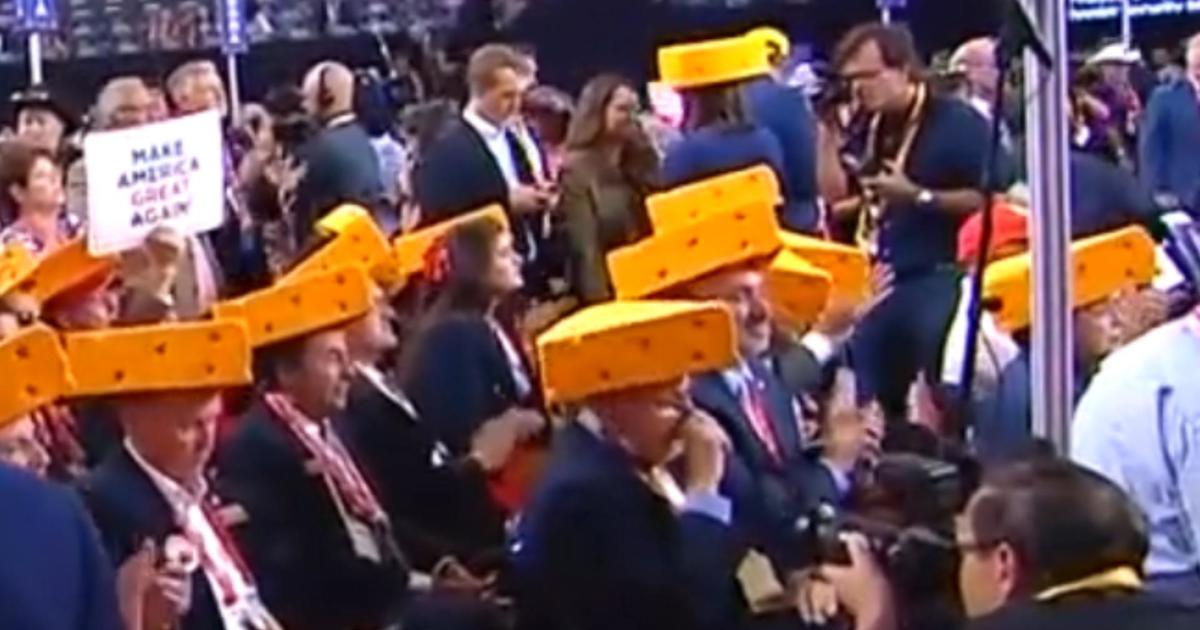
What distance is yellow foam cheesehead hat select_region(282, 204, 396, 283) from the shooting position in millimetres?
6988

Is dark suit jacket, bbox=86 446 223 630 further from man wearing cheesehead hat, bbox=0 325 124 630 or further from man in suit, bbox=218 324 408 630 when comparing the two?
man wearing cheesehead hat, bbox=0 325 124 630

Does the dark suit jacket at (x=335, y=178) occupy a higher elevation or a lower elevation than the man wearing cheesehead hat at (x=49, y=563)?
lower

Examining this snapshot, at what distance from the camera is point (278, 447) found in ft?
19.4

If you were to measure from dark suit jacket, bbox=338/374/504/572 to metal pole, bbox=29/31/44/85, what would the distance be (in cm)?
660

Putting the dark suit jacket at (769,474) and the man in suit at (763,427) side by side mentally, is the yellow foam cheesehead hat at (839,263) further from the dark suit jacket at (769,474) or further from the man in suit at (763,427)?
the dark suit jacket at (769,474)

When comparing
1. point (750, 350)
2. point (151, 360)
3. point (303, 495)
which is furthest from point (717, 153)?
point (151, 360)

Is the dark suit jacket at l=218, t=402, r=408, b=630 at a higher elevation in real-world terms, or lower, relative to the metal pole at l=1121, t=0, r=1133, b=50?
higher

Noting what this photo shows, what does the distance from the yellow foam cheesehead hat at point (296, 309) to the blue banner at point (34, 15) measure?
721cm

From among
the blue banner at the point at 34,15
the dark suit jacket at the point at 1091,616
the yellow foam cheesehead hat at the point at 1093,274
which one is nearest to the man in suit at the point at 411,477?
the yellow foam cheesehead hat at the point at 1093,274

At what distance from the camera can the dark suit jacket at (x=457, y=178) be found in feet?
29.8

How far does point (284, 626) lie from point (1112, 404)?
5.32ft

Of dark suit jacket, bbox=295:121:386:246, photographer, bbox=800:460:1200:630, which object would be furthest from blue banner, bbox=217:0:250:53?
photographer, bbox=800:460:1200:630

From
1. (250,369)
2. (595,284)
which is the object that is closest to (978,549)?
(250,369)

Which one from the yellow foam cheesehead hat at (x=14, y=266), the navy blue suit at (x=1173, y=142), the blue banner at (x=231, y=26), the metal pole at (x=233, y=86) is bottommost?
the navy blue suit at (x=1173, y=142)
